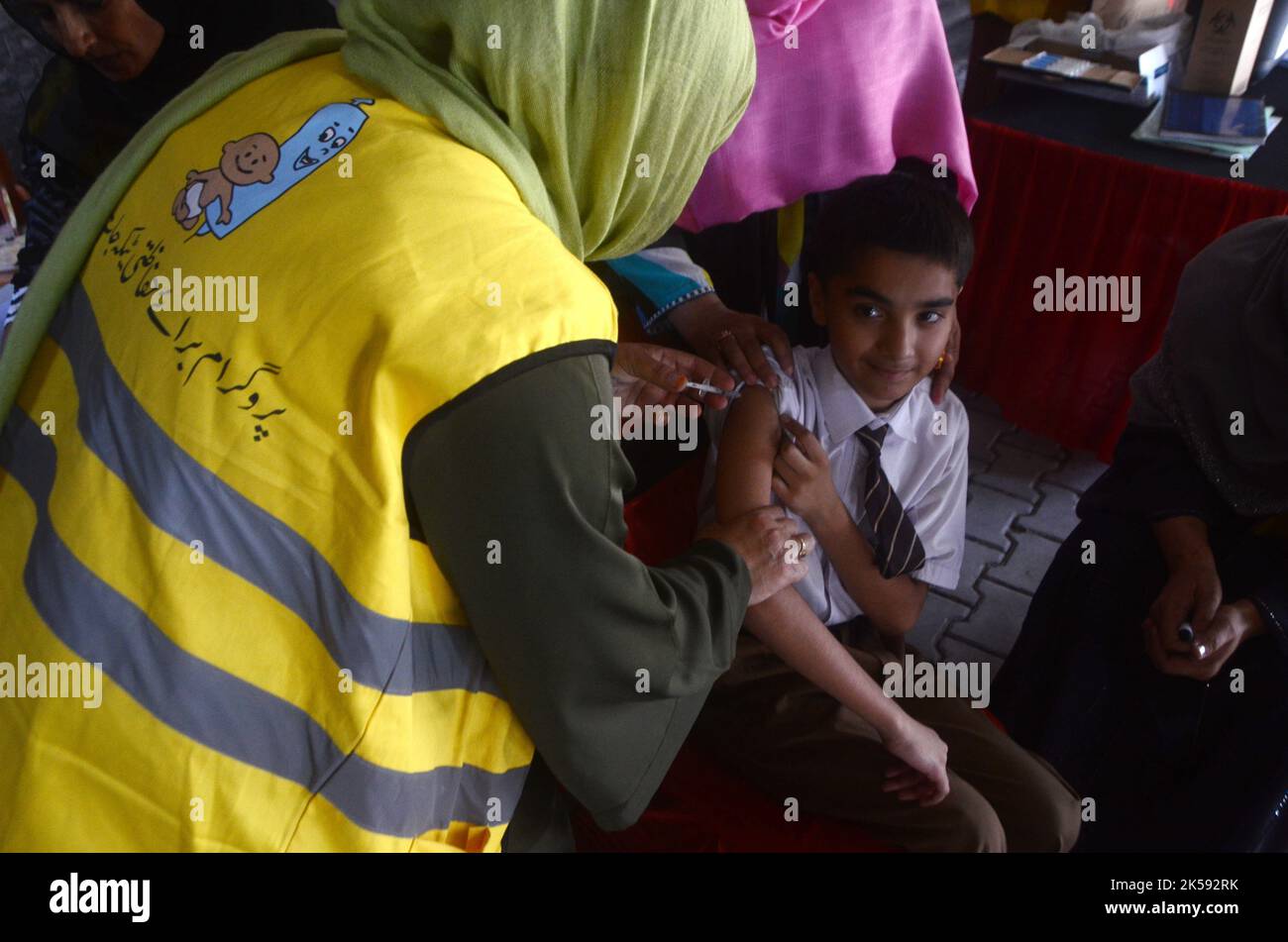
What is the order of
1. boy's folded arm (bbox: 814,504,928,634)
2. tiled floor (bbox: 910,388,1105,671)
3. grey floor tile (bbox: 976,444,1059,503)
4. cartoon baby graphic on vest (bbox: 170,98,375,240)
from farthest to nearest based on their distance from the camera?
grey floor tile (bbox: 976,444,1059,503) → tiled floor (bbox: 910,388,1105,671) → boy's folded arm (bbox: 814,504,928,634) → cartoon baby graphic on vest (bbox: 170,98,375,240)

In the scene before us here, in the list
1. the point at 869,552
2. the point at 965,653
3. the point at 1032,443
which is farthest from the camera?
the point at 1032,443

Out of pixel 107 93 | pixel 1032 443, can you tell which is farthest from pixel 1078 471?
pixel 107 93

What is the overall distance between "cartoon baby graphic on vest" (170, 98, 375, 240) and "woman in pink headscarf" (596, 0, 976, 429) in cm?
82

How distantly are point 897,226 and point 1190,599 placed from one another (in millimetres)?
765

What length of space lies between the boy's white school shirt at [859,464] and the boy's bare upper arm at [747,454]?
0.05 metres

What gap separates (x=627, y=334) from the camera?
1.80 meters

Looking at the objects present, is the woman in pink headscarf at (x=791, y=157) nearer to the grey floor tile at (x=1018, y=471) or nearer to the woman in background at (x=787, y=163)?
the woman in background at (x=787, y=163)

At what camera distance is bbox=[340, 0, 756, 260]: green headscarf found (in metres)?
0.92

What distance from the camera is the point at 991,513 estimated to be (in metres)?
2.88

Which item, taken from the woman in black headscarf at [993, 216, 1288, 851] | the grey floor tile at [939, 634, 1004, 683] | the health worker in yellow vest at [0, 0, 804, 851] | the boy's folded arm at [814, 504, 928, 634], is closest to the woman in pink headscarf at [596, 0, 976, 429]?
the boy's folded arm at [814, 504, 928, 634]

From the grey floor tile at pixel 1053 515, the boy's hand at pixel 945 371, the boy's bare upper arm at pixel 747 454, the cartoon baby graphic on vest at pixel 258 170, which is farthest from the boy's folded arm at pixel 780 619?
the grey floor tile at pixel 1053 515

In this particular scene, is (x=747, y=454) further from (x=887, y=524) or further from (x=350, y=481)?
(x=350, y=481)

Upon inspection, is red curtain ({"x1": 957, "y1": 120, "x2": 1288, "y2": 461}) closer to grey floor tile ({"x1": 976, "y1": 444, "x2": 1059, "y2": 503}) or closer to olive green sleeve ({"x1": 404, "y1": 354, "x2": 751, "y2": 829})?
grey floor tile ({"x1": 976, "y1": 444, "x2": 1059, "y2": 503})

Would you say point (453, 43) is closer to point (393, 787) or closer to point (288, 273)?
point (288, 273)
